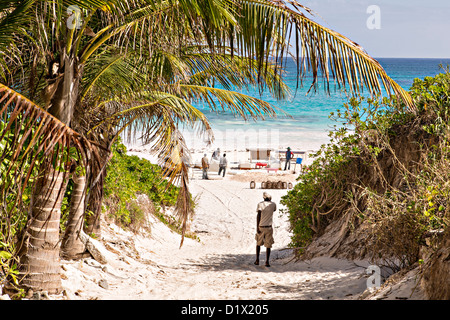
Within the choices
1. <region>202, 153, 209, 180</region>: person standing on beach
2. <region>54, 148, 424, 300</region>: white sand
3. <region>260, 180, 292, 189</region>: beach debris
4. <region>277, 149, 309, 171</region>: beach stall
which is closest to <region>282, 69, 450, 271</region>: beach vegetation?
<region>54, 148, 424, 300</region>: white sand

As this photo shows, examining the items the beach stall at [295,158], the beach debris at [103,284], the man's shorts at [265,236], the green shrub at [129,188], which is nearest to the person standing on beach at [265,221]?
the man's shorts at [265,236]

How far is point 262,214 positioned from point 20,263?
4.48 meters

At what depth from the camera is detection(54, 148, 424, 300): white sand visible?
18.3 ft

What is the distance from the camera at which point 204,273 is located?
23.7ft

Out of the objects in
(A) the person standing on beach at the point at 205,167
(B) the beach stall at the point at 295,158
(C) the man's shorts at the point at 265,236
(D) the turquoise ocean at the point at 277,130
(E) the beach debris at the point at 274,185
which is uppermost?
(D) the turquoise ocean at the point at 277,130

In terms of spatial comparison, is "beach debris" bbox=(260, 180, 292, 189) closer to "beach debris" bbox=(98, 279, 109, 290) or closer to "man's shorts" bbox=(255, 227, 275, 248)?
"man's shorts" bbox=(255, 227, 275, 248)

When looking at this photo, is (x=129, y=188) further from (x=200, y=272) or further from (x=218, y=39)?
(x=218, y=39)

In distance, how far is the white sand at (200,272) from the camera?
558 centimetres

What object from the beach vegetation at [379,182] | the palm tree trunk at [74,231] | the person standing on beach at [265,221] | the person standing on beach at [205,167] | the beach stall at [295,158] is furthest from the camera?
the beach stall at [295,158]

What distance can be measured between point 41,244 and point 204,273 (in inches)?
125

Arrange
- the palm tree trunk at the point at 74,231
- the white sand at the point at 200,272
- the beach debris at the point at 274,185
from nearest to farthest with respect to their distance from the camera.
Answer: the white sand at the point at 200,272 → the palm tree trunk at the point at 74,231 → the beach debris at the point at 274,185

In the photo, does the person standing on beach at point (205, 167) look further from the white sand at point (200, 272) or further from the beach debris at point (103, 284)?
the beach debris at point (103, 284)
